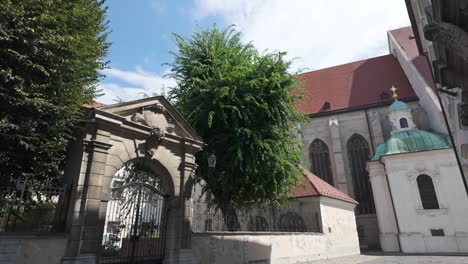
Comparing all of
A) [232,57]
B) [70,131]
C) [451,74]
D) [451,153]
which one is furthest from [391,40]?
[70,131]

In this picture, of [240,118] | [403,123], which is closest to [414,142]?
[403,123]

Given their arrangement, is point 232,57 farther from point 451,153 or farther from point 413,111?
point 413,111

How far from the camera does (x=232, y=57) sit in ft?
41.9

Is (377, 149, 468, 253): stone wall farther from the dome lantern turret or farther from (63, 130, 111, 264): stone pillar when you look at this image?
(63, 130, 111, 264): stone pillar

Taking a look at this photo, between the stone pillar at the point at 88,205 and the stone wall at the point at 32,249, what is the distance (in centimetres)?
20

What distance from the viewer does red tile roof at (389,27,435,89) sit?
83.2 ft

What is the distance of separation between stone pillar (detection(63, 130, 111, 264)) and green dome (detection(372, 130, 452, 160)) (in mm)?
21357

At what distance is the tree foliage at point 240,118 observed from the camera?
11.4 m

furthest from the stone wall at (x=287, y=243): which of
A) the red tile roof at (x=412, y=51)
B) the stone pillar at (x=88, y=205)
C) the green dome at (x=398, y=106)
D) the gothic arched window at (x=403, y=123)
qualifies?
the red tile roof at (x=412, y=51)

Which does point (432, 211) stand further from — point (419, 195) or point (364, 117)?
point (364, 117)

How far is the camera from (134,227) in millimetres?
7562

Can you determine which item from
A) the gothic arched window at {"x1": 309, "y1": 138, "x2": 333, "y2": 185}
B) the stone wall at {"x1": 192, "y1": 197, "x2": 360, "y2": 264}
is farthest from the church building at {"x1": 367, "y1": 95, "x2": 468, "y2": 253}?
the gothic arched window at {"x1": 309, "y1": 138, "x2": 333, "y2": 185}

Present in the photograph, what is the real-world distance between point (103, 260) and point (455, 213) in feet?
70.8

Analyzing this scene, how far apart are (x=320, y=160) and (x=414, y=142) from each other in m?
8.97
